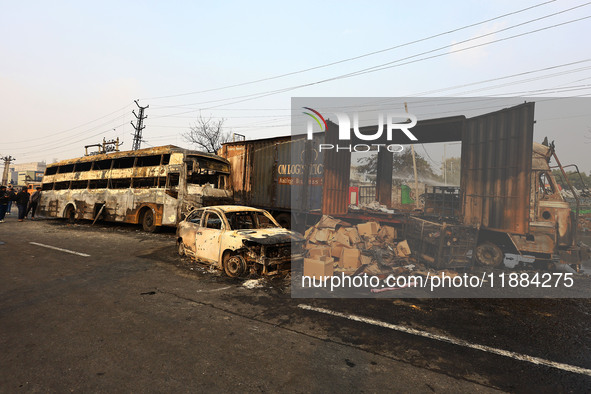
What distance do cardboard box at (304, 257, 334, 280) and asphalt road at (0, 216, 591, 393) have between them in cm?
60

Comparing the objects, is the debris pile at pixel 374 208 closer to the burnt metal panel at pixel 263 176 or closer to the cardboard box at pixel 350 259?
the cardboard box at pixel 350 259

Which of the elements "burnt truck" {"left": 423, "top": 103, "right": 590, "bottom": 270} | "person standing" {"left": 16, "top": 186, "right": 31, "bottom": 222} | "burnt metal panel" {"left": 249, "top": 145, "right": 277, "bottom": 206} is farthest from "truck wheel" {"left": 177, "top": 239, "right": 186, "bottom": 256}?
"person standing" {"left": 16, "top": 186, "right": 31, "bottom": 222}

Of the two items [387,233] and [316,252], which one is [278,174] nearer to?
[387,233]

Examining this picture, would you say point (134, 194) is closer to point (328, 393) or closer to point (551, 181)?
point (328, 393)

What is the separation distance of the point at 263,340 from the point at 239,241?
272 centimetres

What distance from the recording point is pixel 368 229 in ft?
27.0

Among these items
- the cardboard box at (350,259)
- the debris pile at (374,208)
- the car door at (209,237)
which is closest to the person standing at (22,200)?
the car door at (209,237)

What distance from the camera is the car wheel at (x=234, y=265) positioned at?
5.91m

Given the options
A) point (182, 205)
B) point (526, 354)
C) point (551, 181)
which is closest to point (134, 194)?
point (182, 205)

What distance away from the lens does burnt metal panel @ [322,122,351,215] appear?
10.1m

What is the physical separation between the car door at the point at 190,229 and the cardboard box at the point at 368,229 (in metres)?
4.40

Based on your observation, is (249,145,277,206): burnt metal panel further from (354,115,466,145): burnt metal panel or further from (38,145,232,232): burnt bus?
(354,115,466,145): burnt metal panel

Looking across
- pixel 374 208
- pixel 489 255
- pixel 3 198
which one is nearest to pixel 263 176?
pixel 374 208

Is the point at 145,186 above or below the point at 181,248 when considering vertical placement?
above
